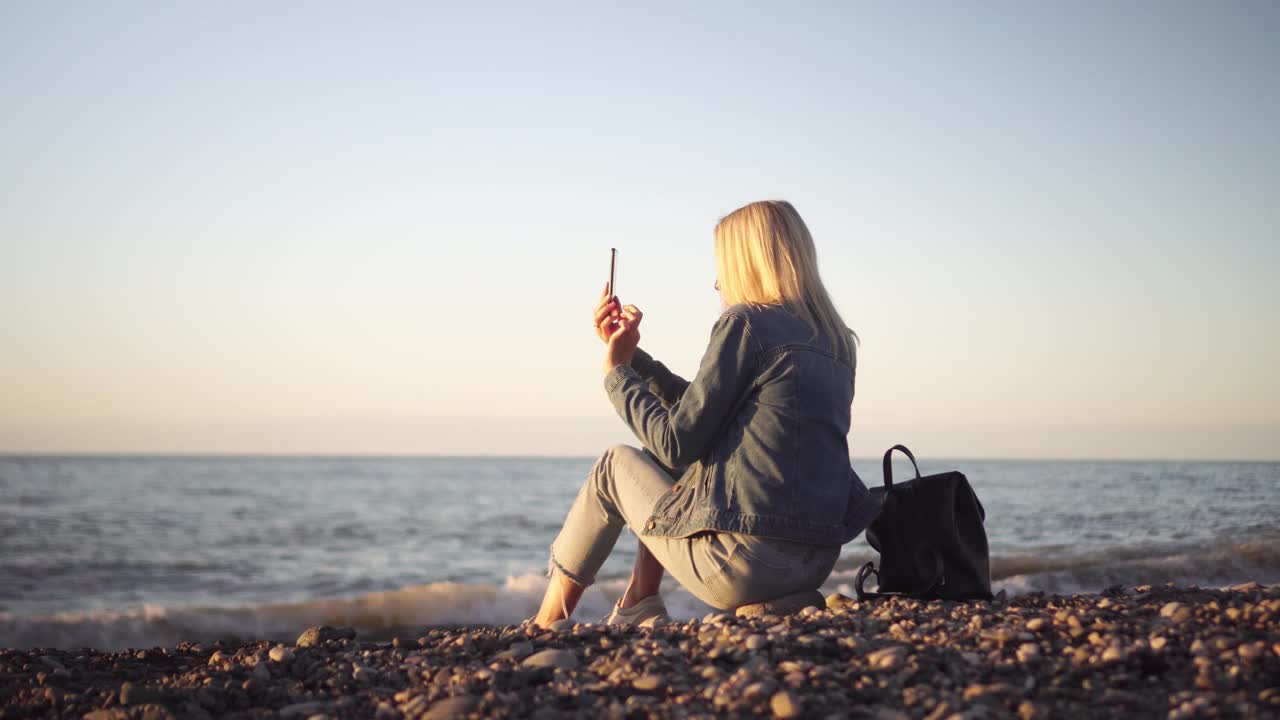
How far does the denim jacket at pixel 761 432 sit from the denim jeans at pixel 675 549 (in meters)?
0.07

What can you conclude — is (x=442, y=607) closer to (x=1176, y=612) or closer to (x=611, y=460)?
(x=611, y=460)

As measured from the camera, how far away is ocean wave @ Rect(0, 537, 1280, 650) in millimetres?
7406

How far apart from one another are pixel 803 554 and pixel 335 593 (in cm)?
812

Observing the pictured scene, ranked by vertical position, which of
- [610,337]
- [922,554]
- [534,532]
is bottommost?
[534,532]

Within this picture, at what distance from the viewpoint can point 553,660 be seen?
2.93 metres

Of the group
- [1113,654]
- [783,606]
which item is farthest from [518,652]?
[1113,654]

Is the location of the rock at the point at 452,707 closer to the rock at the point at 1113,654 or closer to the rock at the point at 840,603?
the rock at the point at 840,603

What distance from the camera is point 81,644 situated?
23.7 feet

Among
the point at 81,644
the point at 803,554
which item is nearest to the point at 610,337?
the point at 803,554

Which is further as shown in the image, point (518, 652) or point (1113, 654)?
point (518, 652)

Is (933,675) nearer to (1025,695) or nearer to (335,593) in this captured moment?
(1025,695)

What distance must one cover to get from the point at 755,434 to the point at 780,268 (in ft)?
2.15

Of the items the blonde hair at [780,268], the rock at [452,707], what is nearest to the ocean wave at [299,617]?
→ the blonde hair at [780,268]

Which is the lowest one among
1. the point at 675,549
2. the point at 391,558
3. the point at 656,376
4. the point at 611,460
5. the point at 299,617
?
the point at 391,558
